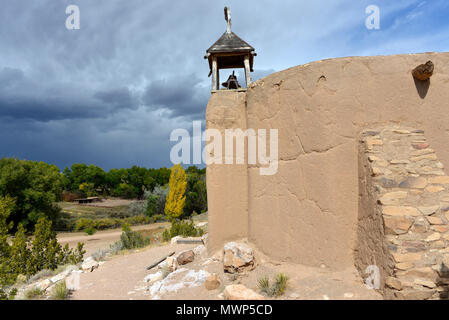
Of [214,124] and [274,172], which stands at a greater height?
[214,124]

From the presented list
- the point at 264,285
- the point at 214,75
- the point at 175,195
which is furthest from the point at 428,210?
the point at 175,195

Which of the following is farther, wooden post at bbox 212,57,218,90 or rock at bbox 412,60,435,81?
wooden post at bbox 212,57,218,90

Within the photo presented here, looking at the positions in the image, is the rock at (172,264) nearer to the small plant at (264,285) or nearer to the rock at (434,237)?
the small plant at (264,285)

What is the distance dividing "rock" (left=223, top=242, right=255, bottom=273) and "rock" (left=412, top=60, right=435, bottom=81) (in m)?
4.20

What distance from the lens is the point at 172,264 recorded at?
20.5 ft

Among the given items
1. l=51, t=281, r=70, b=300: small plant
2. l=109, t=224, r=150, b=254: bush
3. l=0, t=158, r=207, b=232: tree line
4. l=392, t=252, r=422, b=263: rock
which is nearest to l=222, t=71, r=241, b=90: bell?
l=392, t=252, r=422, b=263: rock

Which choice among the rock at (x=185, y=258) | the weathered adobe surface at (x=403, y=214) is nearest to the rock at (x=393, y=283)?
the weathered adobe surface at (x=403, y=214)

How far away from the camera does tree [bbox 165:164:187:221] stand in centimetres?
2219

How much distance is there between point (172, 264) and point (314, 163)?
153 inches

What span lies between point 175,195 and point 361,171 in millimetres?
19397

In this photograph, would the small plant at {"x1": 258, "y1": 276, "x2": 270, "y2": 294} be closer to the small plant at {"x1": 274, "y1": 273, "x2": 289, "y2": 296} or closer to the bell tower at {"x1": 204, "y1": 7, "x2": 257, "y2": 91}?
the small plant at {"x1": 274, "y1": 273, "x2": 289, "y2": 296}

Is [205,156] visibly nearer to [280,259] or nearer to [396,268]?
[280,259]

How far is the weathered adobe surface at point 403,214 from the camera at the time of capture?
136 inches

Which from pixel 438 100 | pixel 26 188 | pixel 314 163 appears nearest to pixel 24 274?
pixel 314 163
